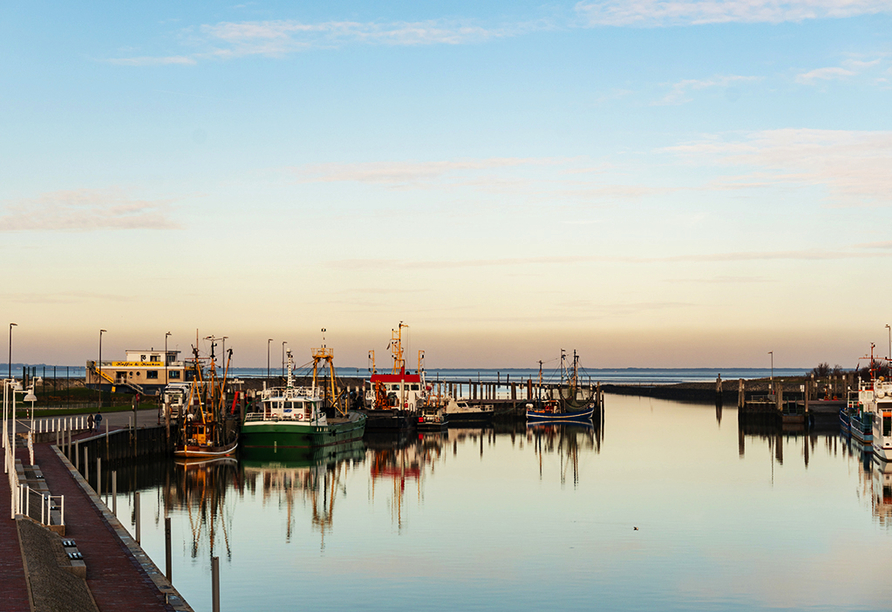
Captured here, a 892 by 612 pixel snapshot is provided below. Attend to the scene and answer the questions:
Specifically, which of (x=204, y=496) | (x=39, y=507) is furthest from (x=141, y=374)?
(x=39, y=507)

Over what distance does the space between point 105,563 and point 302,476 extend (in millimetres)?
37868

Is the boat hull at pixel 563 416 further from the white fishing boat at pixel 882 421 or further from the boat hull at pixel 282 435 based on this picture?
the boat hull at pixel 282 435

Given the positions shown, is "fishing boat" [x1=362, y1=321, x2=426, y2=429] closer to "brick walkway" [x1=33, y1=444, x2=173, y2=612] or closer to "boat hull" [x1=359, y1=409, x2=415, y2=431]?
"boat hull" [x1=359, y1=409, x2=415, y2=431]

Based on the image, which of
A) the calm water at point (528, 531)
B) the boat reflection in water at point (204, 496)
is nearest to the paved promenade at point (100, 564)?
the calm water at point (528, 531)

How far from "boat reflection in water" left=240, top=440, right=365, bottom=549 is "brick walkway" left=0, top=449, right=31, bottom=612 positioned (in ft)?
49.0

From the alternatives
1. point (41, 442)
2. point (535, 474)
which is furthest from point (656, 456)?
point (41, 442)

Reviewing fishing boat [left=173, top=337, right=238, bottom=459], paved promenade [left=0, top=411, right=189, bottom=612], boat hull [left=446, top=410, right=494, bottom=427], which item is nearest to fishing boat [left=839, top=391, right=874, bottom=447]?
boat hull [left=446, top=410, right=494, bottom=427]

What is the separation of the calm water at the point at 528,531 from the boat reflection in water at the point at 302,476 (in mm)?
235

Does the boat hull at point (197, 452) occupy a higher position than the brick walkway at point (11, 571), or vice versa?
the brick walkway at point (11, 571)

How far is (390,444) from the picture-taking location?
282 ft

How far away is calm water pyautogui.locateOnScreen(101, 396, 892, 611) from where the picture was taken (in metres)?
30.7

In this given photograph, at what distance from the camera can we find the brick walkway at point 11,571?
18203mm

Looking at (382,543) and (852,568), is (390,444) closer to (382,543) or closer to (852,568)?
(382,543)

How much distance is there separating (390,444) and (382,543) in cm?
4682
